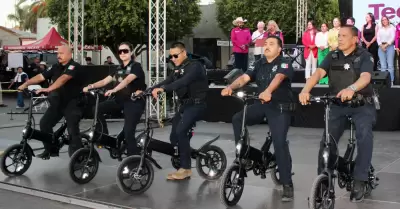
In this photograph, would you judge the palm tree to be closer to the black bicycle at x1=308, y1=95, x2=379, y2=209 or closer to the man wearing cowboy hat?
the man wearing cowboy hat

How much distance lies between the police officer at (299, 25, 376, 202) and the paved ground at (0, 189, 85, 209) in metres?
3.12

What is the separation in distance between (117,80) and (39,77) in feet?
4.17

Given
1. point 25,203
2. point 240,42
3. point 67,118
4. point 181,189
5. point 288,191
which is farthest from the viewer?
point 240,42

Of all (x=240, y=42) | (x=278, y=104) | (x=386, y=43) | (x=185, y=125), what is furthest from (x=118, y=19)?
(x=278, y=104)

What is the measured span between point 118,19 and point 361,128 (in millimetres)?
24761

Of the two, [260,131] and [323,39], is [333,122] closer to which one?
[260,131]

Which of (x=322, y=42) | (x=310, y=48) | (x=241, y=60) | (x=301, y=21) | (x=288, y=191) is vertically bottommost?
(x=288, y=191)

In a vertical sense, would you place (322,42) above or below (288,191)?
above

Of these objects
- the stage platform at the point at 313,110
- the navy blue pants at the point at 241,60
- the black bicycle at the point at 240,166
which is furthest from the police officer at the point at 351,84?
the navy blue pants at the point at 241,60

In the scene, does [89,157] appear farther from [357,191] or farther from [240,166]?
[357,191]

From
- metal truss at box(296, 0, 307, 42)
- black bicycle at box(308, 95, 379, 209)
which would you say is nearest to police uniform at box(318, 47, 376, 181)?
black bicycle at box(308, 95, 379, 209)

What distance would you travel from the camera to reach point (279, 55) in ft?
20.6

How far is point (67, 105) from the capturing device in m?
8.16

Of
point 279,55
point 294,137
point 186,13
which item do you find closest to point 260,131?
point 294,137
